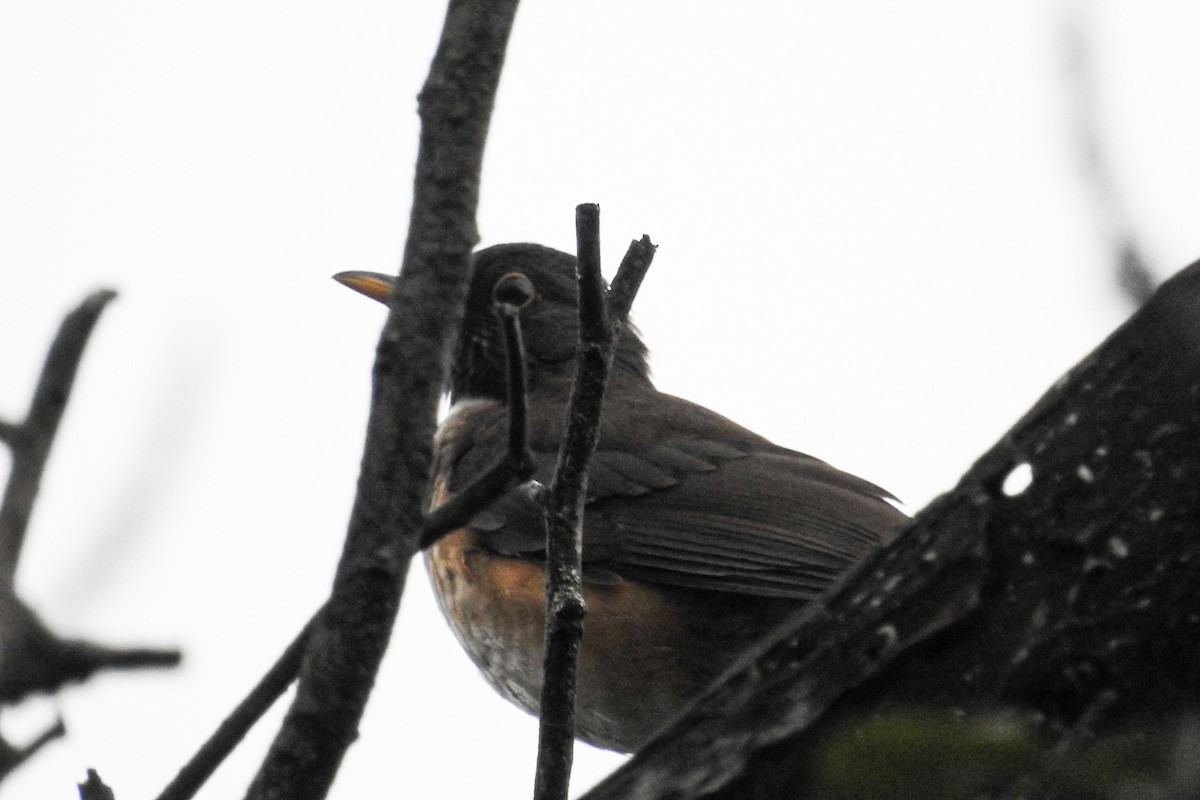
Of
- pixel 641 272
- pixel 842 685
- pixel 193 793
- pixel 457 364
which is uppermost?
pixel 457 364

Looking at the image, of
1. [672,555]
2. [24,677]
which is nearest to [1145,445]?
[24,677]

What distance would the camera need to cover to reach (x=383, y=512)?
1.92m

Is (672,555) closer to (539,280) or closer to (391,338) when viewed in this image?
(539,280)

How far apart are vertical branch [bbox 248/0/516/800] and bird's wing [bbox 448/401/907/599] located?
9.98 feet

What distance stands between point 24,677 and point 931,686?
971 mm

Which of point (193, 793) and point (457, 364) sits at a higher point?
point (457, 364)

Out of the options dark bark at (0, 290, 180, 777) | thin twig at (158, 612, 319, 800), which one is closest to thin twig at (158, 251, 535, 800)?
thin twig at (158, 612, 319, 800)

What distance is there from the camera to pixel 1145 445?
5.93 ft

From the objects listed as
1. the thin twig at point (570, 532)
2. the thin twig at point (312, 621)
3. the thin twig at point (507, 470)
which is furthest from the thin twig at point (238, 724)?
the thin twig at point (570, 532)

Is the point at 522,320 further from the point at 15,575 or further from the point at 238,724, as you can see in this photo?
the point at 15,575

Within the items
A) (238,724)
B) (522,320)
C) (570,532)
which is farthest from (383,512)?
(522,320)

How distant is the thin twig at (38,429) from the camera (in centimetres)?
150

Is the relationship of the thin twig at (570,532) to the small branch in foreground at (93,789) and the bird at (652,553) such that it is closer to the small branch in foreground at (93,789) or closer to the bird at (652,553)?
the small branch in foreground at (93,789)

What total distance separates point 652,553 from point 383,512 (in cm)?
327
